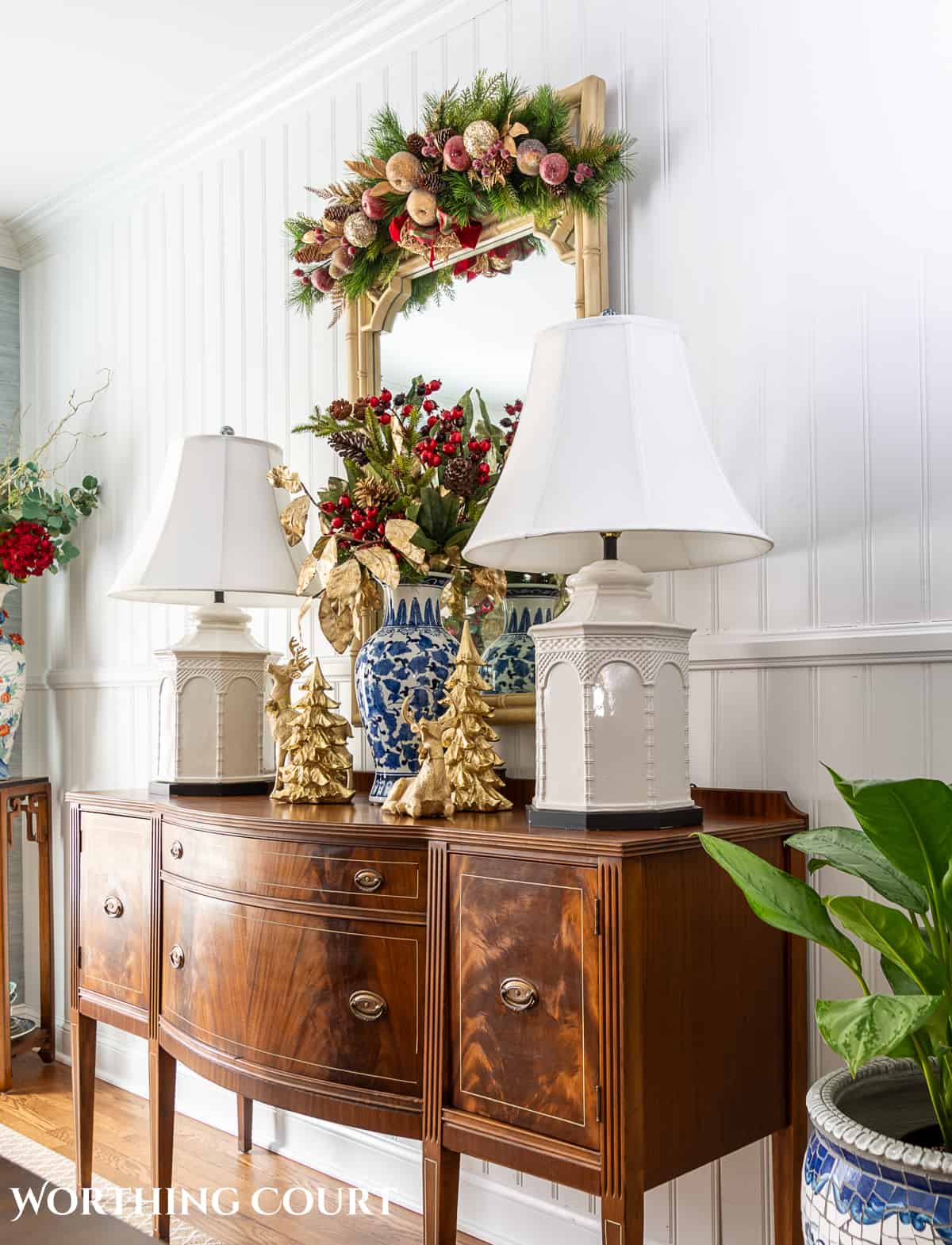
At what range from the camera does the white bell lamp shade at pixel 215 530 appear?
2.26 m

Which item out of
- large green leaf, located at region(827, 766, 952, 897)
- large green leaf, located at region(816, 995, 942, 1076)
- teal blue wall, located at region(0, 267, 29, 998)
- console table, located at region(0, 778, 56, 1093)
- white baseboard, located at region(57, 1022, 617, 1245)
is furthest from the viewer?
teal blue wall, located at region(0, 267, 29, 998)

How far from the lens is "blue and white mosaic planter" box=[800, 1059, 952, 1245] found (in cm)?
106

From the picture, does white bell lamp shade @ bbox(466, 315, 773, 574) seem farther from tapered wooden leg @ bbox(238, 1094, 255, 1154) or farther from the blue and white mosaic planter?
tapered wooden leg @ bbox(238, 1094, 255, 1154)

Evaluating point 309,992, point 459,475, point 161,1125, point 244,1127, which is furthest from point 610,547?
point 244,1127

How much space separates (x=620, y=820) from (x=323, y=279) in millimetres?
1418

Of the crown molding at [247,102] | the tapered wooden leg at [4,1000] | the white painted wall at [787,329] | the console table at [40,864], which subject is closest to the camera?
the white painted wall at [787,329]

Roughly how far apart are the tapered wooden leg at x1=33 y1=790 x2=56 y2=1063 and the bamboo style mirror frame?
1417mm

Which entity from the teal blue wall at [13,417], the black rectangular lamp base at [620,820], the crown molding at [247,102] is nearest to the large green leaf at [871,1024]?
the black rectangular lamp base at [620,820]

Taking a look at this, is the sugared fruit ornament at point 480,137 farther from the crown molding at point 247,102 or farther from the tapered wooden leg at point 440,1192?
the tapered wooden leg at point 440,1192

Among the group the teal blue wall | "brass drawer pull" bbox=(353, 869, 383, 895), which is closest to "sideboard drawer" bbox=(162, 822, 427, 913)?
"brass drawer pull" bbox=(353, 869, 383, 895)

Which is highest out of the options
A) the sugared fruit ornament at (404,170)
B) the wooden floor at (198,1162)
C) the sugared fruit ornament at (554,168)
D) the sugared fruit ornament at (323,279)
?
the sugared fruit ornament at (404,170)

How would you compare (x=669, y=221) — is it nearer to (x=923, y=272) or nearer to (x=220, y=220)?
(x=923, y=272)

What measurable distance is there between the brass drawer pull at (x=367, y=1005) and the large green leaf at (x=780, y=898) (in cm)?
67

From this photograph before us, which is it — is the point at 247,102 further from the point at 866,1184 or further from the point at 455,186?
the point at 866,1184
